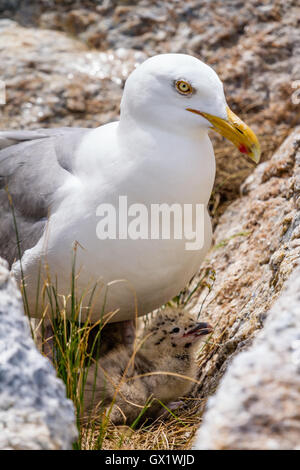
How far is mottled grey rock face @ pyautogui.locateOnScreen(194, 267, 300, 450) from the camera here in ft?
5.78

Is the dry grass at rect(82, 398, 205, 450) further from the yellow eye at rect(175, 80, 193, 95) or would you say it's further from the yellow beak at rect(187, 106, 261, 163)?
the yellow eye at rect(175, 80, 193, 95)

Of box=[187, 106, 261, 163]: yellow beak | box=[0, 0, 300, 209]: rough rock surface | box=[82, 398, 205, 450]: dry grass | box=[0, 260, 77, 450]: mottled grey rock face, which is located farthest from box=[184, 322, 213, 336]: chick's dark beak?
box=[0, 0, 300, 209]: rough rock surface

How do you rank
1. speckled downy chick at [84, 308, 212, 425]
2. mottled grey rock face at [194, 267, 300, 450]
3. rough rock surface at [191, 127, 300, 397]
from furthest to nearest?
speckled downy chick at [84, 308, 212, 425], rough rock surface at [191, 127, 300, 397], mottled grey rock face at [194, 267, 300, 450]

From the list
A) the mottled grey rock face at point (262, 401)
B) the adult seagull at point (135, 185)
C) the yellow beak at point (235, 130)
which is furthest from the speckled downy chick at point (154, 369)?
the mottled grey rock face at point (262, 401)

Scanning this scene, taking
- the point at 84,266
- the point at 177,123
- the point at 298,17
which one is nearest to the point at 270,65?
the point at 298,17

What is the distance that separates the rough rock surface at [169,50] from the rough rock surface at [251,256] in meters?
0.61

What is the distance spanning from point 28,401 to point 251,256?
7.00 feet

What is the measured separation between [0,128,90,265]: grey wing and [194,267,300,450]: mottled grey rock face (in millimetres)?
1670

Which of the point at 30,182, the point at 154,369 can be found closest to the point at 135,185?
the point at 30,182

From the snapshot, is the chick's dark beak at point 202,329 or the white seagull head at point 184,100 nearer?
the white seagull head at point 184,100

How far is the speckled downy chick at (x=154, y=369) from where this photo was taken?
3324 mm

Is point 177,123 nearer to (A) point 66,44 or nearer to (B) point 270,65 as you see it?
(B) point 270,65

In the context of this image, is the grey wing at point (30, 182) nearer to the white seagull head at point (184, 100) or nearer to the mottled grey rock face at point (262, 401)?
the white seagull head at point (184, 100)

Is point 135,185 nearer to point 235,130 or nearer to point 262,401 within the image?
point 235,130
